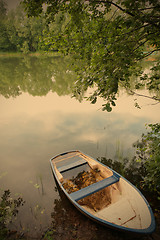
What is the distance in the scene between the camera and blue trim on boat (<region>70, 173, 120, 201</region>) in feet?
17.1

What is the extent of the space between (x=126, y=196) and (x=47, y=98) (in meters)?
16.0

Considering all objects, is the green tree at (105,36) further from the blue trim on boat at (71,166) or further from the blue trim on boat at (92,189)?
the blue trim on boat at (71,166)

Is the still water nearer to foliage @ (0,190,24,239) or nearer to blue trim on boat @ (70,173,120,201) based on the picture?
foliage @ (0,190,24,239)

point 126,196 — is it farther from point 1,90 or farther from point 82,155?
point 1,90

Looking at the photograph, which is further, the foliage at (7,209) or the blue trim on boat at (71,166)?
the blue trim on boat at (71,166)

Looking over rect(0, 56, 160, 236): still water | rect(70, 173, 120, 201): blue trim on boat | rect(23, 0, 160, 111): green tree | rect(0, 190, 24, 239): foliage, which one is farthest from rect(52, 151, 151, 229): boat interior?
rect(23, 0, 160, 111): green tree

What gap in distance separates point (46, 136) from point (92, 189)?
6.61 meters

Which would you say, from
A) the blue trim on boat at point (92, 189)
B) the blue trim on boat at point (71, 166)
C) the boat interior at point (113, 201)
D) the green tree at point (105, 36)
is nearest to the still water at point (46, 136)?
the blue trim on boat at point (71, 166)

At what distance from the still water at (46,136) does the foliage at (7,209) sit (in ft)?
0.90

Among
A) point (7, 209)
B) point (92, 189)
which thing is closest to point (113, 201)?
point (92, 189)

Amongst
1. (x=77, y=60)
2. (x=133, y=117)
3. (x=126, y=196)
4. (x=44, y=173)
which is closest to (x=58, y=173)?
(x=44, y=173)

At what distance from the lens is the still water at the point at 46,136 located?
6387 mm

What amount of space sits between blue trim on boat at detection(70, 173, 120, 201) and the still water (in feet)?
4.41

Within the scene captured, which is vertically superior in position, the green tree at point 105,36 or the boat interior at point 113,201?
the green tree at point 105,36
